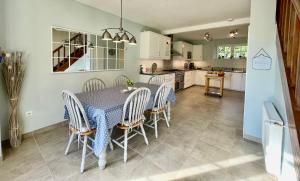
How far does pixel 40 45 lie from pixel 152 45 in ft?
10.6

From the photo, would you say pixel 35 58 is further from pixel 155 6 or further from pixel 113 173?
pixel 155 6

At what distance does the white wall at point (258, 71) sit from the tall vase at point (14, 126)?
11.8 feet

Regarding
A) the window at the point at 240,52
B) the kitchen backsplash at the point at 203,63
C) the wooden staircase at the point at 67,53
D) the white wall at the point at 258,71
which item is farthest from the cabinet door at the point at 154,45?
the window at the point at 240,52

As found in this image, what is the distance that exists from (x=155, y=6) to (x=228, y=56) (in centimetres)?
609

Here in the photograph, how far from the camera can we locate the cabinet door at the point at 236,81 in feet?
24.2

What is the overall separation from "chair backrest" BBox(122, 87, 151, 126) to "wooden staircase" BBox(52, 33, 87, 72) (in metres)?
1.89

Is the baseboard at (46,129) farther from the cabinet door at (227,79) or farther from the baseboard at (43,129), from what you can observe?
the cabinet door at (227,79)

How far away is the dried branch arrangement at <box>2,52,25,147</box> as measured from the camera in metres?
2.38

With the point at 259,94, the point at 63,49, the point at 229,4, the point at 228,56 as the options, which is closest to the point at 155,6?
the point at 229,4

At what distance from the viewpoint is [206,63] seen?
29.7ft

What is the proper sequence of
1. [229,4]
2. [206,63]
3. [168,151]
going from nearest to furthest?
[168,151]
[229,4]
[206,63]

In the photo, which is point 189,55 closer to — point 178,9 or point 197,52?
point 197,52

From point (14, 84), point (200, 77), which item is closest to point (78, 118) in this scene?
point (14, 84)

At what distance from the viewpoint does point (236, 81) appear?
750 cm
